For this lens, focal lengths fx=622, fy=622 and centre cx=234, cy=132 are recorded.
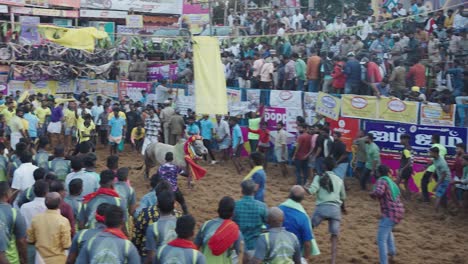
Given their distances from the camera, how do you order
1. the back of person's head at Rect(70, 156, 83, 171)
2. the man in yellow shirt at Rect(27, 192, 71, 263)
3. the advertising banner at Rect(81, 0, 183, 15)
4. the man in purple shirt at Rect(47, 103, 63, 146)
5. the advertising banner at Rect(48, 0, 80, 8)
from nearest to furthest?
the man in yellow shirt at Rect(27, 192, 71, 263), the back of person's head at Rect(70, 156, 83, 171), the man in purple shirt at Rect(47, 103, 63, 146), the advertising banner at Rect(48, 0, 80, 8), the advertising banner at Rect(81, 0, 183, 15)

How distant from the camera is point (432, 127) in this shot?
14.6m

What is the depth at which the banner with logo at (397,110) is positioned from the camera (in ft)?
49.2

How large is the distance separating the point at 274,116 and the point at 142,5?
24170mm

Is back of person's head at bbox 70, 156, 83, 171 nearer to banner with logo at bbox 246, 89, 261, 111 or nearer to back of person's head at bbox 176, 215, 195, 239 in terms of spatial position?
back of person's head at bbox 176, 215, 195, 239

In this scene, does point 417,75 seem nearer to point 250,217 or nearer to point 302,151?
point 302,151

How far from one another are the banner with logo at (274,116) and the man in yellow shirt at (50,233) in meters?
12.3

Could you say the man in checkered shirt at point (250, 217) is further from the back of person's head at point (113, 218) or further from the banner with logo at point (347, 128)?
the banner with logo at point (347, 128)

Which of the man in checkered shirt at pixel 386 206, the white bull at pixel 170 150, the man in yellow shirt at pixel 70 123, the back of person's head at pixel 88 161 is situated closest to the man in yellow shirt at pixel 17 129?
the man in yellow shirt at pixel 70 123

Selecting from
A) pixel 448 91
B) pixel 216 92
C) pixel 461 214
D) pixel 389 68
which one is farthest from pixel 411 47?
pixel 216 92

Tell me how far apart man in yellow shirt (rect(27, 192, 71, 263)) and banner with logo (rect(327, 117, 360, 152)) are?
10643mm

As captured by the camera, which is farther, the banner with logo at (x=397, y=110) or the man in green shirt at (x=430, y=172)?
the banner with logo at (x=397, y=110)

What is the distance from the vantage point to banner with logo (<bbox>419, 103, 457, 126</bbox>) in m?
14.3

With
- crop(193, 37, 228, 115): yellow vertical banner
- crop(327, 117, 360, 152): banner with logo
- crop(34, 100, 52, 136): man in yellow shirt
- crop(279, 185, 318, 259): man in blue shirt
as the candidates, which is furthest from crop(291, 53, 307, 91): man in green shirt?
Result: crop(279, 185, 318, 259): man in blue shirt

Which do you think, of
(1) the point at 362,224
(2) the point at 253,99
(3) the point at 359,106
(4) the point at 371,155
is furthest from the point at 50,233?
(2) the point at 253,99
